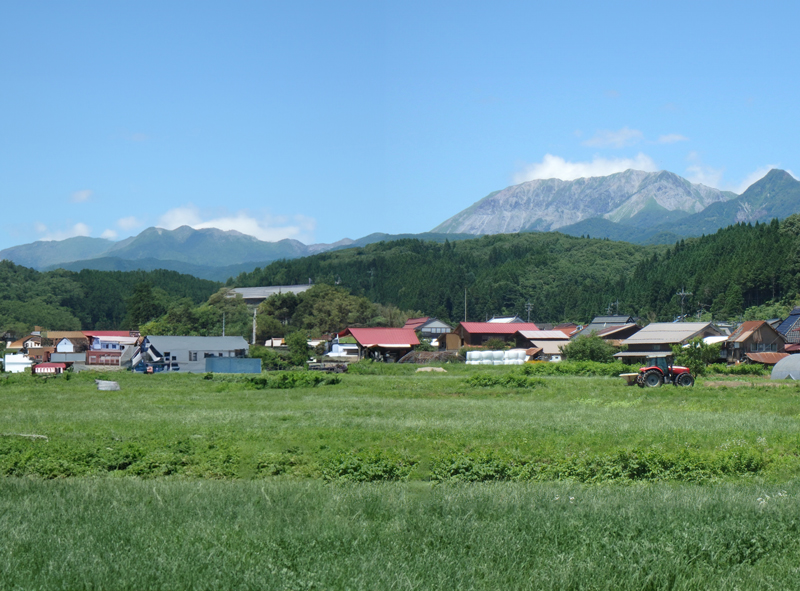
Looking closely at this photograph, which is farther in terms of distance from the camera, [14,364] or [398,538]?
[14,364]

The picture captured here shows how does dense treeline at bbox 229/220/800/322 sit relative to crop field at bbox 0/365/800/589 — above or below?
above

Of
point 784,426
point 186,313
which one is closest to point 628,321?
point 186,313

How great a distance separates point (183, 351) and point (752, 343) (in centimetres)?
5325

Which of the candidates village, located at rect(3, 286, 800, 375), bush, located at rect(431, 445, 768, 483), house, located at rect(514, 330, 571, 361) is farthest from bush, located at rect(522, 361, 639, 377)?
bush, located at rect(431, 445, 768, 483)

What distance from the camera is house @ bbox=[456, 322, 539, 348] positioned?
283 ft

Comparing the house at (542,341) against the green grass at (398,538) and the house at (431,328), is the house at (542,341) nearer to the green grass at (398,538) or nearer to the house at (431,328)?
the house at (431,328)

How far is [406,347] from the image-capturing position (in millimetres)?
76500

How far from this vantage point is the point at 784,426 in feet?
58.0

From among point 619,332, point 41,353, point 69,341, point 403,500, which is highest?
point 619,332

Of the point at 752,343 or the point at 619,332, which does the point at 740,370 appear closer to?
the point at 752,343

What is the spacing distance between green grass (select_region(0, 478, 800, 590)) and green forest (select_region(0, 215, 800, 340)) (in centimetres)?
A: 8578

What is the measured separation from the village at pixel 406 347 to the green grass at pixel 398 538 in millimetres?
43522

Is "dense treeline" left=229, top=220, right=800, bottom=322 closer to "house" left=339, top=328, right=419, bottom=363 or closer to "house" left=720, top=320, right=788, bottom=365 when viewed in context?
"house" left=720, top=320, right=788, bottom=365

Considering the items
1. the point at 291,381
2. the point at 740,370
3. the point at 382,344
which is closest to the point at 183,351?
the point at 382,344
